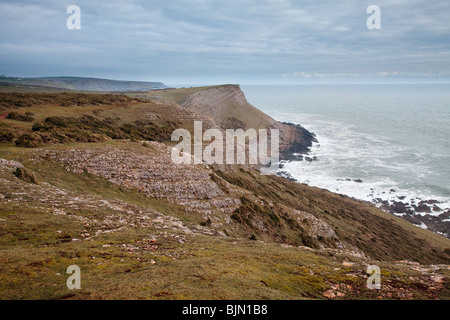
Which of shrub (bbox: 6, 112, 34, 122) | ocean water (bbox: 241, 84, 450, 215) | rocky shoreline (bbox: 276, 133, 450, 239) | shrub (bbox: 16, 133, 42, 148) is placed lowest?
rocky shoreline (bbox: 276, 133, 450, 239)

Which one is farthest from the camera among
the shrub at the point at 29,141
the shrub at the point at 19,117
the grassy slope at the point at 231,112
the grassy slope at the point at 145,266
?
the grassy slope at the point at 231,112

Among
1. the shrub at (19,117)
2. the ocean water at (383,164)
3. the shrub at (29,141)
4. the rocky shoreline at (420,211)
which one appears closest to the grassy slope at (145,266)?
the shrub at (29,141)

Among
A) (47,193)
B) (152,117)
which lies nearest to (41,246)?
(47,193)

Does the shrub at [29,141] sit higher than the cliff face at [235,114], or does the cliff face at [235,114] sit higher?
the cliff face at [235,114]

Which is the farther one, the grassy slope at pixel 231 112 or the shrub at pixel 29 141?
the grassy slope at pixel 231 112

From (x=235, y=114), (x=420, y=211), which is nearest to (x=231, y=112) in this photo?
(x=235, y=114)

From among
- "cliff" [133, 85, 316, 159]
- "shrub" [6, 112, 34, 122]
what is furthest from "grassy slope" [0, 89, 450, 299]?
"cliff" [133, 85, 316, 159]

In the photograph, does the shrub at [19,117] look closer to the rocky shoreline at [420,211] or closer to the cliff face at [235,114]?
the rocky shoreline at [420,211]

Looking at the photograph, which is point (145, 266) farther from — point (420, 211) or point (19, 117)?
point (420, 211)

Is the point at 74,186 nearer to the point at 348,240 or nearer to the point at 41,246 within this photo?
the point at 41,246

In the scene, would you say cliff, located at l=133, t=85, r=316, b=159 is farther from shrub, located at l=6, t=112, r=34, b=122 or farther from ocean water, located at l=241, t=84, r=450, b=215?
shrub, located at l=6, t=112, r=34, b=122

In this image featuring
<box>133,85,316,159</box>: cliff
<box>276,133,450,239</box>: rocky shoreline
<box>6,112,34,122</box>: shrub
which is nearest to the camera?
<box>6,112,34,122</box>: shrub
